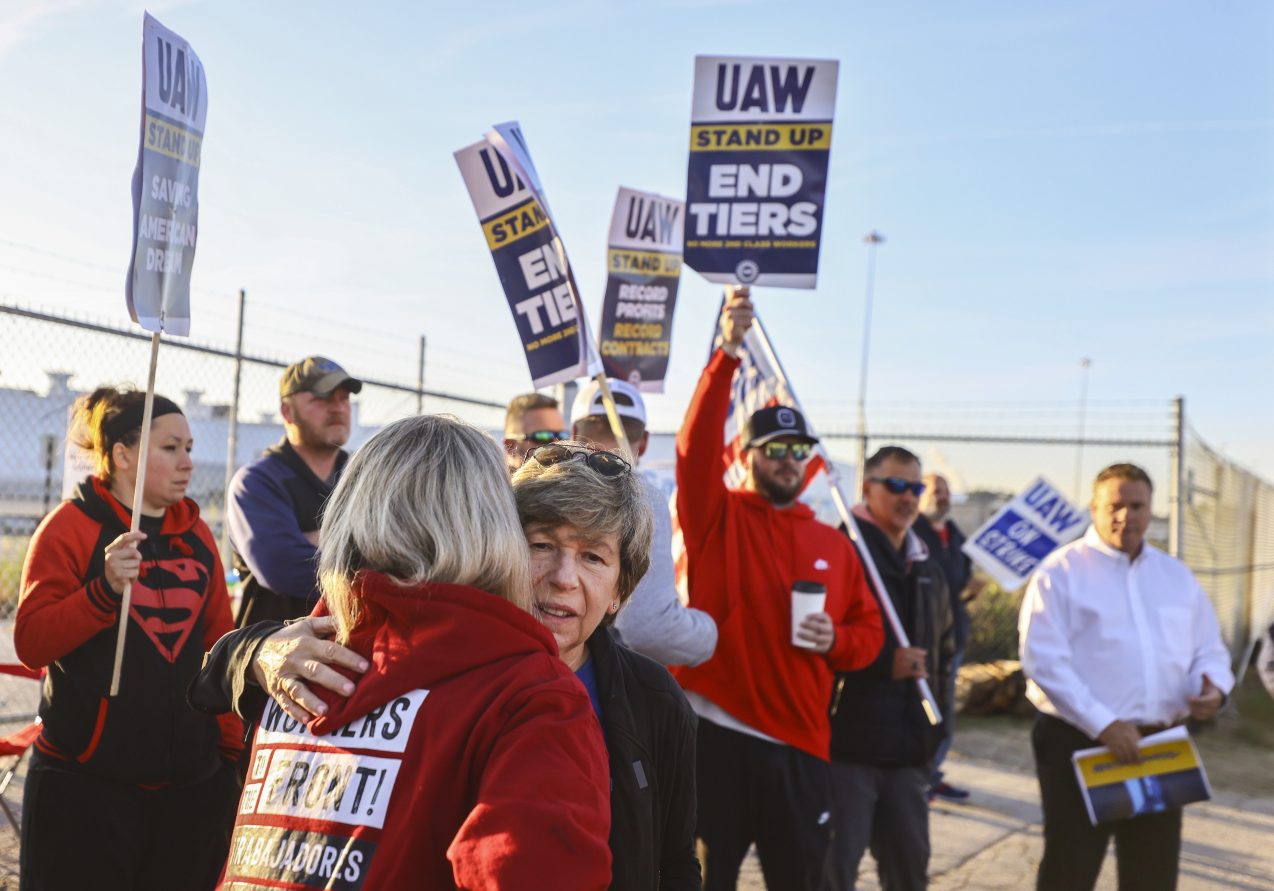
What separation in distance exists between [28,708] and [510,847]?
6.83m

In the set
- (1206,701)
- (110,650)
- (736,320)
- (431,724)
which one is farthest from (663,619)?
(1206,701)

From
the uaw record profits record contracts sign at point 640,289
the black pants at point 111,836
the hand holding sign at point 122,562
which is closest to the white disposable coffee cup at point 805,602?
the black pants at point 111,836

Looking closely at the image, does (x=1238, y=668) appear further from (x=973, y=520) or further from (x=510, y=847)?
(x=510, y=847)

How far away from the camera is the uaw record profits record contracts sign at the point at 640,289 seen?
22.8ft

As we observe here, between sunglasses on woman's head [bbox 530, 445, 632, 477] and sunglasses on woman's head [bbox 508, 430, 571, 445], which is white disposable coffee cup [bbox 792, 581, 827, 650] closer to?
sunglasses on woman's head [bbox 508, 430, 571, 445]

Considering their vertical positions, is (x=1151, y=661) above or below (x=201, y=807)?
above

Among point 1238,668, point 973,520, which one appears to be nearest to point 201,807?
point 1238,668

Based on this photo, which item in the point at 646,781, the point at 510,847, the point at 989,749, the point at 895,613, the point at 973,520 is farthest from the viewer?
the point at 973,520

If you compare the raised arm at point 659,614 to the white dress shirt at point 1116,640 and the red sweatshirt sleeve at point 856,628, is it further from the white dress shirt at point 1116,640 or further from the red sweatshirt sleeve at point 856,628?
the white dress shirt at point 1116,640

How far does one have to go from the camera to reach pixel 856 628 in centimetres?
412

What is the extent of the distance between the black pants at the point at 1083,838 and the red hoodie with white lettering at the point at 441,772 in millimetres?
3546

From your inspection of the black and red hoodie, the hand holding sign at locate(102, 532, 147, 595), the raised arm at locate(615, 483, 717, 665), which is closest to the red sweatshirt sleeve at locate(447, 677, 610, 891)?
the raised arm at locate(615, 483, 717, 665)

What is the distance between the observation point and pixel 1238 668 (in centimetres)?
1356

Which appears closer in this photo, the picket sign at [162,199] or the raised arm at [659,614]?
the picket sign at [162,199]
